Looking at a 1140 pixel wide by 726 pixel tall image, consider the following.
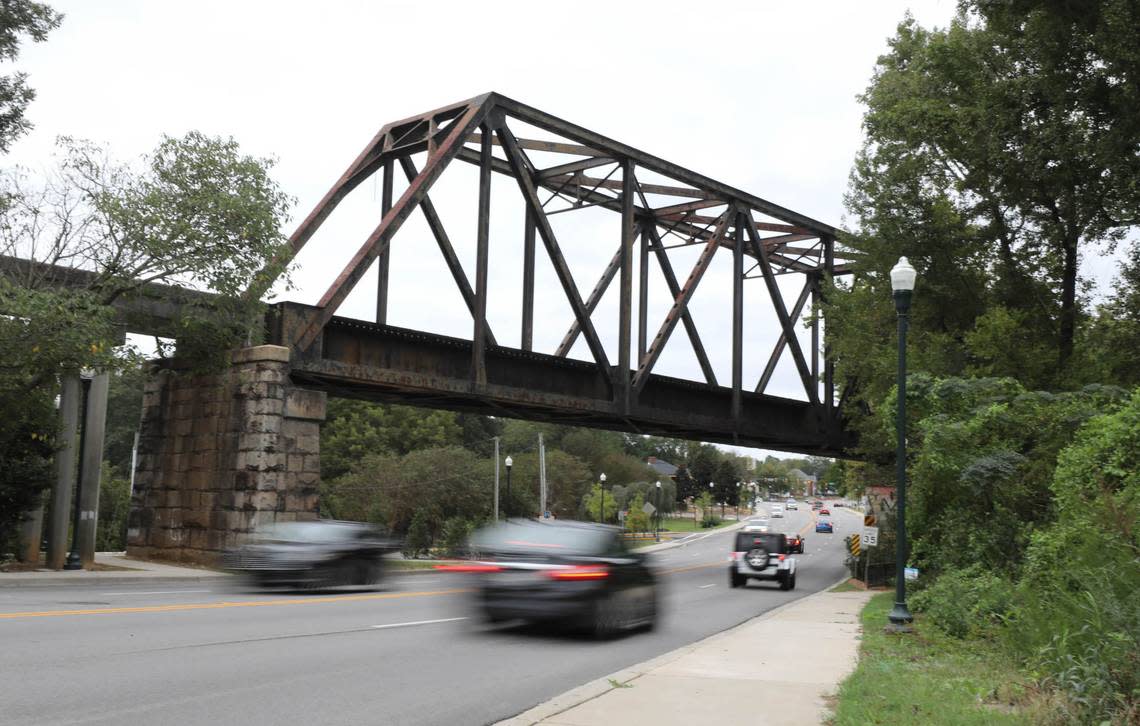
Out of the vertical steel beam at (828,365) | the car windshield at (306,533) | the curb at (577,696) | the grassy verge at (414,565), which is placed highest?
the vertical steel beam at (828,365)

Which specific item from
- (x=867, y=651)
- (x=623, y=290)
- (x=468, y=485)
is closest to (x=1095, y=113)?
(x=623, y=290)

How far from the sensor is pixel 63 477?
2391 centimetres

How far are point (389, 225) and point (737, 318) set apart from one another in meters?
16.3

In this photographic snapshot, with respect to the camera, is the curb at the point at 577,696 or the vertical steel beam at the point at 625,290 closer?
the curb at the point at 577,696

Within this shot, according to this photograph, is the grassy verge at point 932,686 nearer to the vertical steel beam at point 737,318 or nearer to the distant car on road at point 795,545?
the distant car on road at point 795,545

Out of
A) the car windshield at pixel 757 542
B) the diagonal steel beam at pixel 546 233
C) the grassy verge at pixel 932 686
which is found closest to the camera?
the grassy verge at pixel 932 686

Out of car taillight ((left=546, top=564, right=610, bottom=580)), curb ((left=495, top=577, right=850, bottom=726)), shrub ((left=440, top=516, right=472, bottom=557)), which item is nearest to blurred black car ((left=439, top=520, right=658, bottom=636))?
car taillight ((left=546, top=564, right=610, bottom=580))

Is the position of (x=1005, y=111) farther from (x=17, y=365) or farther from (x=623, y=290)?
(x=17, y=365)

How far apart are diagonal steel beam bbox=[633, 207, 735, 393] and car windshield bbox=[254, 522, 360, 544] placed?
14178 mm

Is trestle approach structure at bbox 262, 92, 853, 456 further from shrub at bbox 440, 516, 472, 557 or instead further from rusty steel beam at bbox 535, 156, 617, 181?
shrub at bbox 440, 516, 472, 557

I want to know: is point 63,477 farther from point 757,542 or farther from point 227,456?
point 757,542

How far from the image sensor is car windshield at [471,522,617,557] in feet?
40.1

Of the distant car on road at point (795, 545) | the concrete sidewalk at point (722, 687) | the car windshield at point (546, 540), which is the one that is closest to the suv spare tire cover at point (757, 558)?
the distant car on road at point (795, 545)

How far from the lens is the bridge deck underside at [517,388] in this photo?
24.6m
